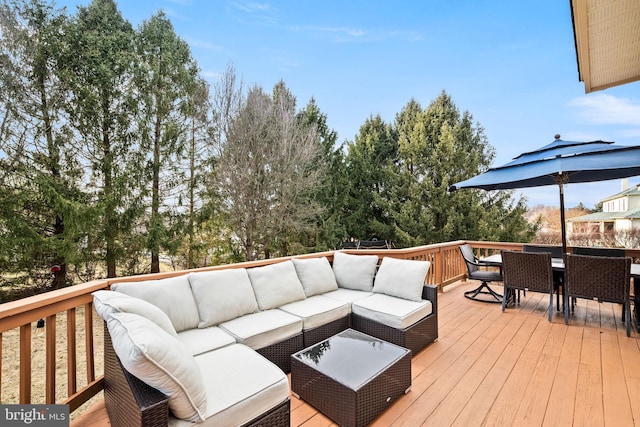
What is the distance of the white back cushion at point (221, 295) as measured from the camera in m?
2.53

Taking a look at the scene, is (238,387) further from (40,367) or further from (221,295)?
(40,367)

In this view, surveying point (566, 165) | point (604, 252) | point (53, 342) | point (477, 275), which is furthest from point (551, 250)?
point (53, 342)

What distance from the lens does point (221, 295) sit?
8.59 ft

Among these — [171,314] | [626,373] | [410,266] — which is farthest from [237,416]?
[626,373]

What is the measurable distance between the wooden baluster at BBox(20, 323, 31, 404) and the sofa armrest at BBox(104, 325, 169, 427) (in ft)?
1.46

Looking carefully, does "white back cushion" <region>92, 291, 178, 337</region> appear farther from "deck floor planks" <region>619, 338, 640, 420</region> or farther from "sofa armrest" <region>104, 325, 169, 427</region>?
"deck floor planks" <region>619, 338, 640, 420</region>

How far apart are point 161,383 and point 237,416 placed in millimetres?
453

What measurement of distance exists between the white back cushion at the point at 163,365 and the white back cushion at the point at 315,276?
2046 millimetres

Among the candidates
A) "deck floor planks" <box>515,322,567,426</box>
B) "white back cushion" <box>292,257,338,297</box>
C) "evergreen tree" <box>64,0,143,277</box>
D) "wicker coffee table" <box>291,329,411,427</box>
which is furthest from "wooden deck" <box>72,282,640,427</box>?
"evergreen tree" <box>64,0,143,277</box>

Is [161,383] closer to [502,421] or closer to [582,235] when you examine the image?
[502,421]

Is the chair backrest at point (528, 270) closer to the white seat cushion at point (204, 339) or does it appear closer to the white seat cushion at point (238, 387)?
the white seat cushion at point (238, 387)

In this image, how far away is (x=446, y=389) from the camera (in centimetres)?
226

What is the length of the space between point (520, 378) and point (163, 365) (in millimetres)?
2818

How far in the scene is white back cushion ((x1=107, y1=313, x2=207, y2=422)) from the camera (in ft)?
4.05
